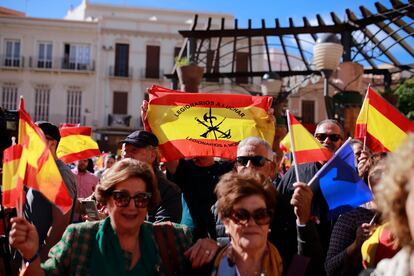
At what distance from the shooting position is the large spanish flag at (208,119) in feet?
16.4

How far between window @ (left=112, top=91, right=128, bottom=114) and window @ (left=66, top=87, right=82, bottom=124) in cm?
237

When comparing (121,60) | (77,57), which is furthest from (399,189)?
(77,57)

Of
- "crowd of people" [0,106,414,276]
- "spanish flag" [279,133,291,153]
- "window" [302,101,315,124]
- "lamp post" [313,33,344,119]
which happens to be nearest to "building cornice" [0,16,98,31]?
"window" [302,101,315,124]

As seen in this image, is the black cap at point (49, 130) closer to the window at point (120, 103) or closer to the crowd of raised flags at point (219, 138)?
the crowd of raised flags at point (219, 138)

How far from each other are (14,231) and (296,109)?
35.4m

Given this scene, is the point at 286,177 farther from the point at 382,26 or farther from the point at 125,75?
the point at 125,75

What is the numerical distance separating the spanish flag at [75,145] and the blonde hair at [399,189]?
19.8ft

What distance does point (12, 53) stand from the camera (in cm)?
3759

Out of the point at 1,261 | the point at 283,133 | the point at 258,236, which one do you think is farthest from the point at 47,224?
the point at 283,133

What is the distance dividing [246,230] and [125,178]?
0.70 m

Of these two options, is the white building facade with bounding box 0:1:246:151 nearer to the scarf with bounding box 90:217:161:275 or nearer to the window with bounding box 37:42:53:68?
the window with bounding box 37:42:53:68

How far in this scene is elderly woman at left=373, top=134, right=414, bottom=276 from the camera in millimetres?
1817

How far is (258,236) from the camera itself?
2592mm

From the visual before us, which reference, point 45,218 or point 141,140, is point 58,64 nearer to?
point 141,140
